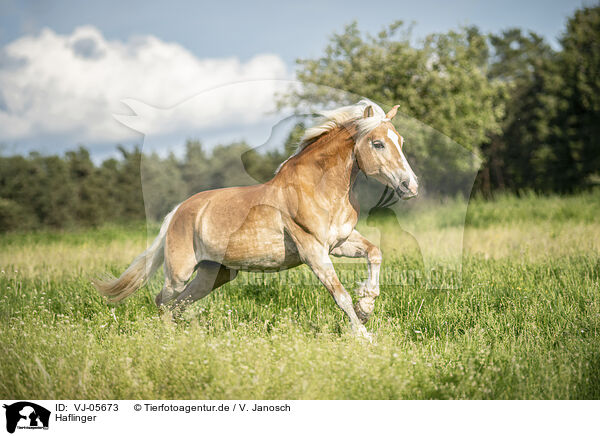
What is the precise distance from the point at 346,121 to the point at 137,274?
2.62 meters

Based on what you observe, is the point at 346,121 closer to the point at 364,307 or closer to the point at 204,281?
the point at 364,307

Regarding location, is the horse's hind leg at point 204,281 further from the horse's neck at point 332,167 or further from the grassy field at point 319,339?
the horse's neck at point 332,167

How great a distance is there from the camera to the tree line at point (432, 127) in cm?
452

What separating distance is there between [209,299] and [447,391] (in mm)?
2861

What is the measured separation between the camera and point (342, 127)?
411 centimetres

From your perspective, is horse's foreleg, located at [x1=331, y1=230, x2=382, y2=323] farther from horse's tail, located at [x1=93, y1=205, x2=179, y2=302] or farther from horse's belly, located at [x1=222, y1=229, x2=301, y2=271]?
horse's tail, located at [x1=93, y1=205, x2=179, y2=302]

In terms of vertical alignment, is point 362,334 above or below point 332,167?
below

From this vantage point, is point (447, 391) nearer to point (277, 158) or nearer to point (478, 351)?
point (478, 351)

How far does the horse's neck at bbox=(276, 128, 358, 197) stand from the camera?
4.04 metres

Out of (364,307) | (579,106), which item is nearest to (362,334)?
(364,307)

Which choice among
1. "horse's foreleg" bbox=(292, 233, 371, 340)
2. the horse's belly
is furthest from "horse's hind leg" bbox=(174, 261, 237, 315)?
"horse's foreleg" bbox=(292, 233, 371, 340)

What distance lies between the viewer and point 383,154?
3.80 metres
